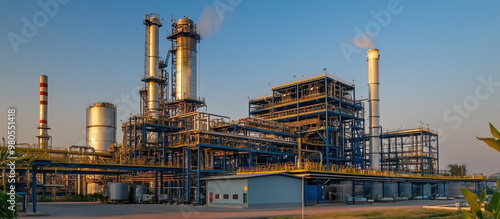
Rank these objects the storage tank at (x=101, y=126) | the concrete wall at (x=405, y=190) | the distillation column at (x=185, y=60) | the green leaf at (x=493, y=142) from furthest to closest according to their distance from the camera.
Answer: the storage tank at (x=101, y=126), the distillation column at (x=185, y=60), the concrete wall at (x=405, y=190), the green leaf at (x=493, y=142)

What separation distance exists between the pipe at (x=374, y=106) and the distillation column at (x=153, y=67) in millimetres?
37264

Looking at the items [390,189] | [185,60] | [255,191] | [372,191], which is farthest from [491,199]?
[185,60]

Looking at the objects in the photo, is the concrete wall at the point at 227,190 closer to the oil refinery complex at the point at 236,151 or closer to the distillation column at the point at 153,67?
the oil refinery complex at the point at 236,151

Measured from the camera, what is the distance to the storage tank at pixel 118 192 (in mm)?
58281

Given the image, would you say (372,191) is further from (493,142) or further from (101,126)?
(493,142)

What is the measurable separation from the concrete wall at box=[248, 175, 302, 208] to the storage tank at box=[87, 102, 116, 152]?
4545 cm

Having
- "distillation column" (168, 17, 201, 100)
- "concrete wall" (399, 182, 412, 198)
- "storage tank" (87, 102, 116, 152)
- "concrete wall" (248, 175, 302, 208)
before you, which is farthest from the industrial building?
"storage tank" (87, 102, 116, 152)

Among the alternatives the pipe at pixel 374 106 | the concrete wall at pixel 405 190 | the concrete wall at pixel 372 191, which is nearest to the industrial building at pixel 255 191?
the concrete wall at pixel 372 191

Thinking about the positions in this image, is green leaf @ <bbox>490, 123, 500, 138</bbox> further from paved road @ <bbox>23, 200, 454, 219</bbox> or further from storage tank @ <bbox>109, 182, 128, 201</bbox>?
storage tank @ <bbox>109, 182, 128, 201</bbox>

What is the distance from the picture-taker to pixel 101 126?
269 ft

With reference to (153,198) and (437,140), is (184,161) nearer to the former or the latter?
(153,198)

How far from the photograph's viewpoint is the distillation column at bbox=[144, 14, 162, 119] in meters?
70.4

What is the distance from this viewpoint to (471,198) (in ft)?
8.95

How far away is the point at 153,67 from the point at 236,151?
A: 68.2ft
